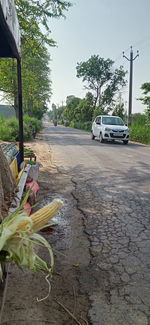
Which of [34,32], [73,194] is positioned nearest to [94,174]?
[73,194]

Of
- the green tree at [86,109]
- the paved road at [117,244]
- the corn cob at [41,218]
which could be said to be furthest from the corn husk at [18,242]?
the green tree at [86,109]

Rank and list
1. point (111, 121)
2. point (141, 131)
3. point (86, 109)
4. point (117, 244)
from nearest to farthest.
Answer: point (117, 244) → point (111, 121) → point (141, 131) → point (86, 109)

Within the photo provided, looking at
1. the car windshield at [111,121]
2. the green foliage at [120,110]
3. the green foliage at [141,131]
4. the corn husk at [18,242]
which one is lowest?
the corn husk at [18,242]

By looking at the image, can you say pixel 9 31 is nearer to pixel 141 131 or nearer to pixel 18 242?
pixel 18 242

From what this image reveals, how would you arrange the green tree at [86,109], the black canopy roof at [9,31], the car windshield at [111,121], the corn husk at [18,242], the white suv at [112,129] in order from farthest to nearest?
the green tree at [86,109]
the car windshield at [111,121]
the white suv at [112,129]
the black canopy roof at [9,31]
the corn husk at [18,242]

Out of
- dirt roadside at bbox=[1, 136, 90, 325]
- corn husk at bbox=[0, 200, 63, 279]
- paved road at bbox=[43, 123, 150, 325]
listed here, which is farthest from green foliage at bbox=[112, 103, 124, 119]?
corn husk at bbox=[0, 200, 63, 279]

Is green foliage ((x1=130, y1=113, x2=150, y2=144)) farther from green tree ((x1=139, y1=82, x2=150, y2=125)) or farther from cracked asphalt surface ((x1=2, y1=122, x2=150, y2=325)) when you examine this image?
cracked asphalt surface ((x1=2, y1=122, x2=150, y2=325))

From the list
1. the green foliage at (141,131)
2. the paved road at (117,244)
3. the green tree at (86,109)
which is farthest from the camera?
the green tree at (86,109)

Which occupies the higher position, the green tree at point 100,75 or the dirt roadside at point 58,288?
the green tree at point 100,75

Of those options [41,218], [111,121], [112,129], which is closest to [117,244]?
[41,218]

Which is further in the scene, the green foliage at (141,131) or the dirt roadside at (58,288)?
the green foliage at (141,131)

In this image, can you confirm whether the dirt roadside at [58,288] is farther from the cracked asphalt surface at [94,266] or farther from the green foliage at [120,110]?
the green foliage at [120,110]

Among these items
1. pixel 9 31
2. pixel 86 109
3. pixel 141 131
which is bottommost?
pixel 141 131

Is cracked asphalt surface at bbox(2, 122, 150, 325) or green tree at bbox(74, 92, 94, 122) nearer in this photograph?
cracked asphalt surface at bbox(2, 122, 150, 325)
